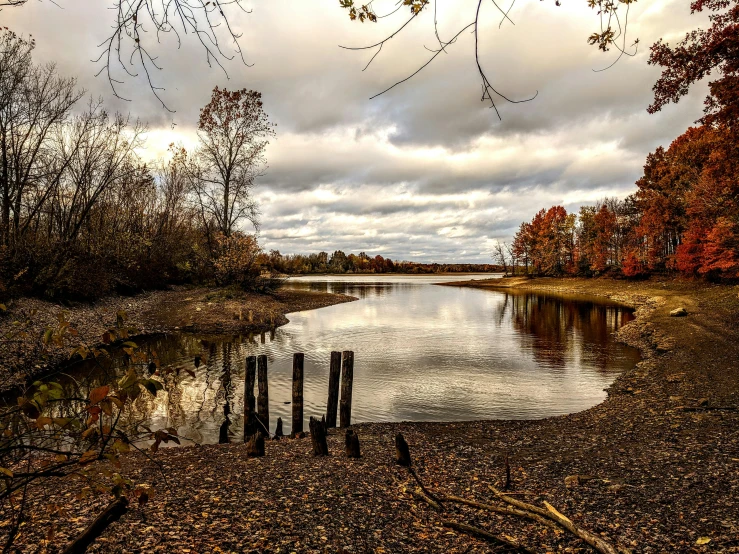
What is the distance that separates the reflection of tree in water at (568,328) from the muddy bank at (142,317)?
1795 cm

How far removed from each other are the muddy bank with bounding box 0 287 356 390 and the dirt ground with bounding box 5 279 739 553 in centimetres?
1009

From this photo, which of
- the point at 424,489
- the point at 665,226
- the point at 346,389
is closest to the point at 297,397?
the point at 346,389

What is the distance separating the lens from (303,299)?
4866 cm

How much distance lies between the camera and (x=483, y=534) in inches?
233

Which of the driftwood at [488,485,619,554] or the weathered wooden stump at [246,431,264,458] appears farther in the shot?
the weathered wooden stump at [246,431,264,458]

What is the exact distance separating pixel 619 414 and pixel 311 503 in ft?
32.7

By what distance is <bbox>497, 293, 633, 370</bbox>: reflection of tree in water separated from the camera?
22.3 m

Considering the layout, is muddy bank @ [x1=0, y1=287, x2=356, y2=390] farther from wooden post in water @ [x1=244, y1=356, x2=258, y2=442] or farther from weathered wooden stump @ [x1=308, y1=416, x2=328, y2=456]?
weathered wooden stump @ [x1=308, y1=416, x2=328, y2=456]

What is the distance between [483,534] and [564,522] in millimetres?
1225

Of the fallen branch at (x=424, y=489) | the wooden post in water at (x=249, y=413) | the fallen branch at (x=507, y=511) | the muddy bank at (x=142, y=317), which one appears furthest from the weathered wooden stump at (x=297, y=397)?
the muddy bank at (x=142, y=317)

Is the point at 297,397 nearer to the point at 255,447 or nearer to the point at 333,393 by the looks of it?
the point at 333,393

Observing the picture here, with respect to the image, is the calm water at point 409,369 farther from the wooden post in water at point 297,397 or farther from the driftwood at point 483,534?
the driftwood at point 483,534

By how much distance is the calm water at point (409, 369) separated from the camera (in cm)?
1352

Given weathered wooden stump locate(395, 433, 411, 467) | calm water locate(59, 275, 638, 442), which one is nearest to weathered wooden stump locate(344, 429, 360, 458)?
weathered wooden stump locate(395, 433, 411, 467)
